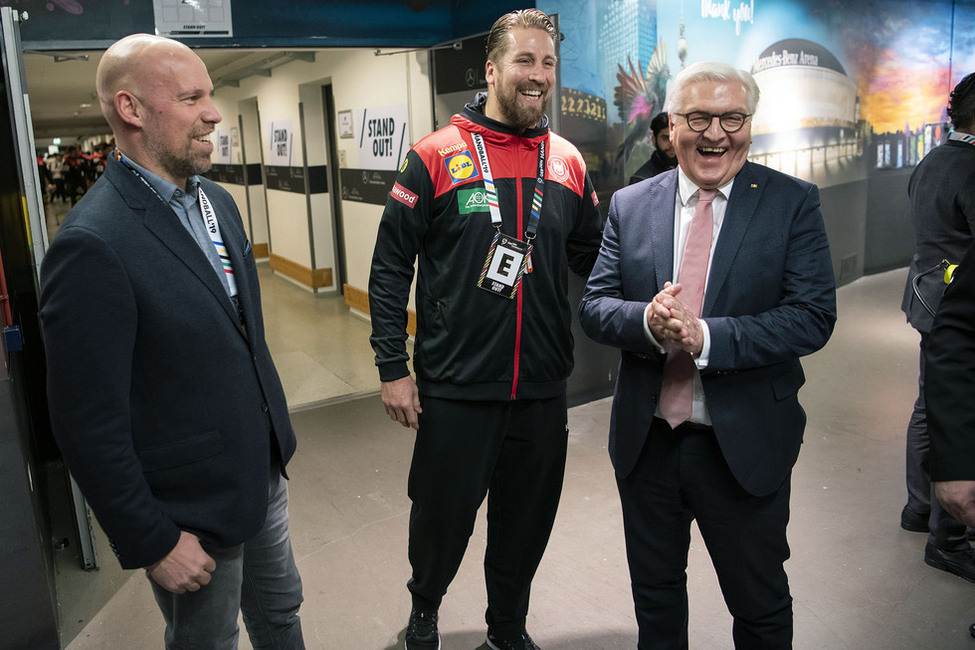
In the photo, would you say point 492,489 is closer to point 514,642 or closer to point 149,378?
point 514,642

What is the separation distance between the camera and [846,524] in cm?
310

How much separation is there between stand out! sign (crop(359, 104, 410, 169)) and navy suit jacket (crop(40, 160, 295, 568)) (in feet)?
13.5

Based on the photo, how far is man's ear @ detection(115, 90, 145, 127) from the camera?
1.42m

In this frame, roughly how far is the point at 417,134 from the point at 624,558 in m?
3.42

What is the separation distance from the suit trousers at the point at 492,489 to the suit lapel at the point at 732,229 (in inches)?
26.2

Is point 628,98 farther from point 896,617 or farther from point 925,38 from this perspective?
point 925,38

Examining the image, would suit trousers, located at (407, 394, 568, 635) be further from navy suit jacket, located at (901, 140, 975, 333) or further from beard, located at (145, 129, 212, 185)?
navy suit jacket, located at (901, 140, 975, 333)

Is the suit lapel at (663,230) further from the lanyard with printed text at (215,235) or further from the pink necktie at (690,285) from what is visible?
the lanyard with printed text at (215,235)

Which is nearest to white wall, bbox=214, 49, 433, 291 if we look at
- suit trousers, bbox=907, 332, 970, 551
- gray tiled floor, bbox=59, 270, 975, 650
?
gray tiled floor, bbox=59, 270, 975, 650

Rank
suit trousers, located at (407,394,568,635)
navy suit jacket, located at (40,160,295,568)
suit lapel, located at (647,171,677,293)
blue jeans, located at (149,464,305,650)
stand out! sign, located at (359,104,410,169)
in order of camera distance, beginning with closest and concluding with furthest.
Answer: navy suit jacket, located at (40,160,295,568) → blue jeans, located at (149,464,305,650) → suit lapel, located at (647,171,677,293) → suit trousers, located at (407,394,568,635) → stand out! sign, located at (359,104,410,169)

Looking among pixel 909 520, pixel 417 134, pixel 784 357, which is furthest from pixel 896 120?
pixel 784 357

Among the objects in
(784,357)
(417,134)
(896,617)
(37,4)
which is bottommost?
(896,617)

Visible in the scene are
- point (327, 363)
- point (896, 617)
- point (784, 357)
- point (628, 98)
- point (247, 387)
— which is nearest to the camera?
point (247, 387)

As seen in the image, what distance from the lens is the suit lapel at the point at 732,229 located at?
1675 millimetres
